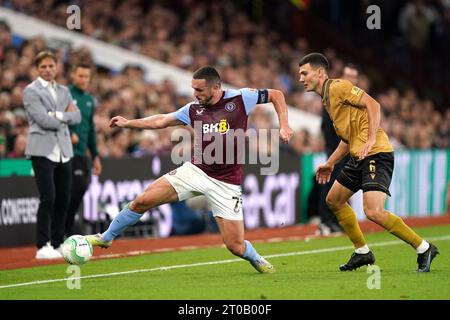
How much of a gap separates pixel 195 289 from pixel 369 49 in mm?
21083

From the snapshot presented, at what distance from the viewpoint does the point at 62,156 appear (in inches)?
530

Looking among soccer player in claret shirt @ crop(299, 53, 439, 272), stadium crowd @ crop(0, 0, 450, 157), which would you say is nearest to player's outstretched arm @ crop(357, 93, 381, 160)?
soccer player in claret shirt @ crop(299, 53, 439, 272)

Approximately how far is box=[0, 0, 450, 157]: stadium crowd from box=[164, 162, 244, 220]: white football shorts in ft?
17.8

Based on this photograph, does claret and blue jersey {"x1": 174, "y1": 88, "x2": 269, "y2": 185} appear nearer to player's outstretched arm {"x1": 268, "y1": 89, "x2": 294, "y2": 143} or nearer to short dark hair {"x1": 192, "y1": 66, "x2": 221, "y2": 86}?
player's outstretched arm {"x1": 268, "y1": 89, "x2": 294, "y2": 143}

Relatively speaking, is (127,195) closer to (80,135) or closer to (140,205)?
(80,135)

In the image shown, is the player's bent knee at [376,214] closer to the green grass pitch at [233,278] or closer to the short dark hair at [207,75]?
the green grass pitch at [233,278]

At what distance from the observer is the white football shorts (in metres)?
11.1

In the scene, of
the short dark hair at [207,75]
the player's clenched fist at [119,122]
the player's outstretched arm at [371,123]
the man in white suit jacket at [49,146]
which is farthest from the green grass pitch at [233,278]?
the short dark hair at [207,75]

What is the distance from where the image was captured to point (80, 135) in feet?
47.3

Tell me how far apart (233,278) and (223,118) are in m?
1.61

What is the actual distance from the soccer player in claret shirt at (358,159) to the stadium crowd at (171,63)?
6.06m

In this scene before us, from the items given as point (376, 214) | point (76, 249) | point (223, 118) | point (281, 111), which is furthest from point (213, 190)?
point (376, 214)
